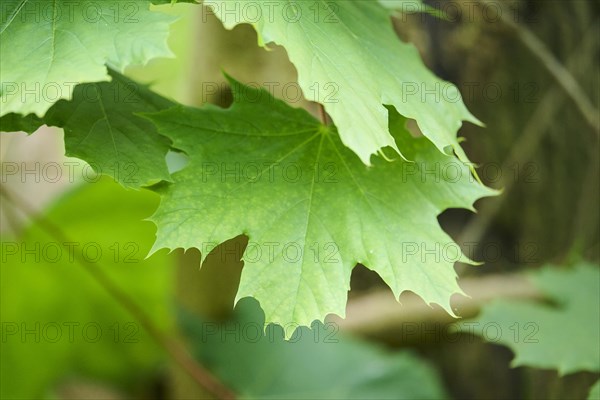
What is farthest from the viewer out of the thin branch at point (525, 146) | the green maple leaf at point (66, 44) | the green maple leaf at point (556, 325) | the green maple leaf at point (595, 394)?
the thin branch at point (525, 146)

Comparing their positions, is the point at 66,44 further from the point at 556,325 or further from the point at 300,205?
the point at 556,325

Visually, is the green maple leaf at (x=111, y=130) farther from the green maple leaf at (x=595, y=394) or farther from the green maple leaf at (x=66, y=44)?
the green maple leaf at (x=595, y=394)

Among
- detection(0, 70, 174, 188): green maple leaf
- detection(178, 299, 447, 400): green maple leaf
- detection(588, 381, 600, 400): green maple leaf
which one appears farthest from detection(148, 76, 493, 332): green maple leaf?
detection(178, 299, 447, 400): green maple leaf

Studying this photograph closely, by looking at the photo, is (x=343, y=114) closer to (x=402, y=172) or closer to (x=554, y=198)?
(x=402, y=172)

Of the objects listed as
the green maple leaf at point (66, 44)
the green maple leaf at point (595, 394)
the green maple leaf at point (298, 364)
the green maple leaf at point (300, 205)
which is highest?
the green maple leaf at point (66, 44)

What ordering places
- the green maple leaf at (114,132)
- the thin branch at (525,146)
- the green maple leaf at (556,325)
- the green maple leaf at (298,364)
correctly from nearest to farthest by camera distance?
the green maple leaf at (114,132) < the green maple leaf at (556,325) < the green maple leaf at (298,364) < the thin branch at (525,146)

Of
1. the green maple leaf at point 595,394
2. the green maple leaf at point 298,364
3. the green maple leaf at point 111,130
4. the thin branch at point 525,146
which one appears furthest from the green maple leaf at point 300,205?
the thin branch at point 525,146

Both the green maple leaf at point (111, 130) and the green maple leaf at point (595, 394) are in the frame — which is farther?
the green maple leaf at point (595, 394)
